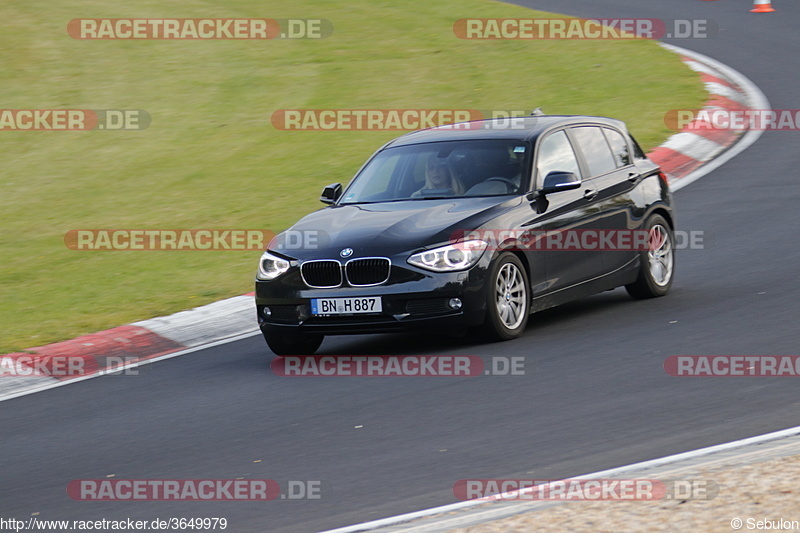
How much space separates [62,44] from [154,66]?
2812mm

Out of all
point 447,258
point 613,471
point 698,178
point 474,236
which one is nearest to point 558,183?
point 474,236

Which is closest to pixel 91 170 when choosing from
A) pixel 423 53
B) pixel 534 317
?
pixel 423 53

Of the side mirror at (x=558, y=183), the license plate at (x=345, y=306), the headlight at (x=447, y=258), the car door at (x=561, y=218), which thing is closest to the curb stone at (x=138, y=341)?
the license plate at (x=345, y=306)

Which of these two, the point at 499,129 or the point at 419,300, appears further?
the point at 499,129

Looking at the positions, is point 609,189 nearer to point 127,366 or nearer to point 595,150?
point 595,150

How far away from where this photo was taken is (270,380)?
923cm

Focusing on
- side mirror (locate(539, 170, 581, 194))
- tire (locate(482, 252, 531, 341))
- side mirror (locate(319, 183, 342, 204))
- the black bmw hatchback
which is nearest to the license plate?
the black bmw hatchback

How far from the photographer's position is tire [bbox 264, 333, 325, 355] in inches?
385

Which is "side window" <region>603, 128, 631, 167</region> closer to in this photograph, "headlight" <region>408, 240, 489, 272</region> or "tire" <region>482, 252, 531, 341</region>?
"tire" <region>482, 252, 531, 341</region>

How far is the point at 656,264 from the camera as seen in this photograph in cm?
1108

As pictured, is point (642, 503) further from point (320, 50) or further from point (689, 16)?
point (689, 16)

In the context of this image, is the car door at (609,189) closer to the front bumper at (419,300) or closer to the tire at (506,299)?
the tire at (506,299)

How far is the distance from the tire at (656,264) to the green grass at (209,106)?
375 centimetres

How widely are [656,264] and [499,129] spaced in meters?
1.78
